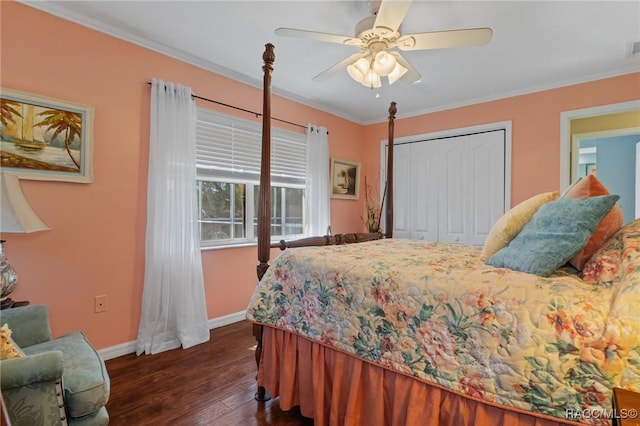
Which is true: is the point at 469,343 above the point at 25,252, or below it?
below

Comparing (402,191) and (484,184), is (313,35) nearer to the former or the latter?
(484,184)

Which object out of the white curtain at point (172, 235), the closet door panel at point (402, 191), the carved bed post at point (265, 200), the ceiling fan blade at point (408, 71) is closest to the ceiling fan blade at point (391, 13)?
the ceiling fan blade at point (408, 71)

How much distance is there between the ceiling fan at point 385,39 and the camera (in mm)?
1607

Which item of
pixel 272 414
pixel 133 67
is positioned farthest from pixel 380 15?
pixel 272 414

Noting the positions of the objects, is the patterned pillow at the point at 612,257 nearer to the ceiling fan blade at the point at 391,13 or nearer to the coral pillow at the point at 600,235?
the coral pillow at the point at 600,235

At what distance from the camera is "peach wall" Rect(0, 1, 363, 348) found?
1985 mm

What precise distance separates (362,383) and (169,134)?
2.33 meters

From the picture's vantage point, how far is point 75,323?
7.17 feet

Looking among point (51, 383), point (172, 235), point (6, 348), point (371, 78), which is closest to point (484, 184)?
point (371, 78)

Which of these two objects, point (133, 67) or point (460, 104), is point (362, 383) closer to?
point (133, 67)

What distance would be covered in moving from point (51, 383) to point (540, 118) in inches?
167

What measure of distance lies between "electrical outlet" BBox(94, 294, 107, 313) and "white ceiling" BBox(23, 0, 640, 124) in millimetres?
1961

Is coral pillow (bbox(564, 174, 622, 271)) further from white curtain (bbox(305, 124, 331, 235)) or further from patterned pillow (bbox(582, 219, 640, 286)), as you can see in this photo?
white curtain (bbox(305, 124, 331, 235))

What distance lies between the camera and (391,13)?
1551 millimetres
